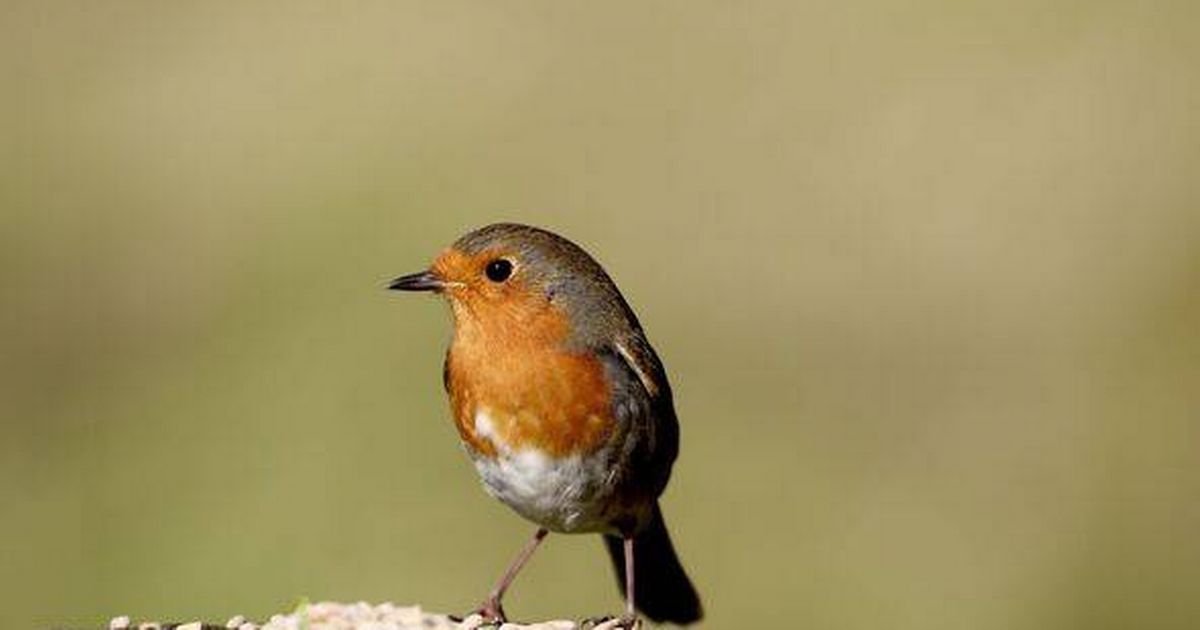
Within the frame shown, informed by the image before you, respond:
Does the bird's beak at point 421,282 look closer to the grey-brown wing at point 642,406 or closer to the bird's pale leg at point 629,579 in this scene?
the grey-brown wing at point 642,406

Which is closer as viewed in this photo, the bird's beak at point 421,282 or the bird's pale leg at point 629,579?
the bird's beak at point 421,282

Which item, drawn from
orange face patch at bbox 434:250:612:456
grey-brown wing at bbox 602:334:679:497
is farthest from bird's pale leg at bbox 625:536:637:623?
orange face patch at bbox 434:250:612:456

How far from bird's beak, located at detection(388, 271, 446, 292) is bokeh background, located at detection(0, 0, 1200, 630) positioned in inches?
129

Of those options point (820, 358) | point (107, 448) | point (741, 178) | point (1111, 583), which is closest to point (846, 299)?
point (820, 358)

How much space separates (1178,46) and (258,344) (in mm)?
5697

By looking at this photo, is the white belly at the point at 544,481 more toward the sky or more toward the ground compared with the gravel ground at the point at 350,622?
more toward the sky

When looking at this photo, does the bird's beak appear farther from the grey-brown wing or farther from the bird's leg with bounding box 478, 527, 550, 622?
the bird's leg with bounding box 478, 527, 550, 622

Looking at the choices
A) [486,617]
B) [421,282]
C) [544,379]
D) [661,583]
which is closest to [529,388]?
[544,379]

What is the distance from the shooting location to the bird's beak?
541 centimetres

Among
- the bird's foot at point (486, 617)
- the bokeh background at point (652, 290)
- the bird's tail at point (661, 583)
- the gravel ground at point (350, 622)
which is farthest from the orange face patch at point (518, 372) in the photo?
the bokeh background at point (652, 290)

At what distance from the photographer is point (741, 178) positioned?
12.7m

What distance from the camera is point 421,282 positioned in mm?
5473

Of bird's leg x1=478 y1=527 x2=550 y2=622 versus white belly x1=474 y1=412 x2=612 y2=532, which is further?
bird's leg x1=478 y1=527 x2=550 y2=622

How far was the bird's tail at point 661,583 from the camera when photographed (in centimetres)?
637
